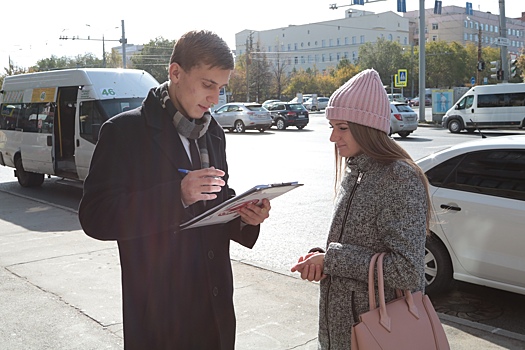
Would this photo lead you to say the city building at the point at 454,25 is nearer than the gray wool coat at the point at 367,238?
No

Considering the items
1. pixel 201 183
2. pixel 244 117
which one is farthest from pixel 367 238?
pixel 244 117

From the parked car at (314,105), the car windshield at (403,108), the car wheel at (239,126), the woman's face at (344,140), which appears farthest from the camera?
the parked car at (314,105)

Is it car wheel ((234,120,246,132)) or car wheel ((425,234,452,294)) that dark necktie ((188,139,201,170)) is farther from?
car wheel ((234,120,246,132))

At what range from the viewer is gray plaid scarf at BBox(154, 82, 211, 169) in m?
2.27

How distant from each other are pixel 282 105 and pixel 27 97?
898 inches

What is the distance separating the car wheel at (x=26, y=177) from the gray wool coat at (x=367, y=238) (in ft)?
41.9

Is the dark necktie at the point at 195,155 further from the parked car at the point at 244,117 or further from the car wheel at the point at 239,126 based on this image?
the car wheel at the point at 239,126

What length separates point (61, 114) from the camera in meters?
13.1

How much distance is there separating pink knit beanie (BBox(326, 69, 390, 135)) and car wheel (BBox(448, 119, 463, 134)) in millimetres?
28365

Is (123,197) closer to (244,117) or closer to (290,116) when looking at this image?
(244,117)

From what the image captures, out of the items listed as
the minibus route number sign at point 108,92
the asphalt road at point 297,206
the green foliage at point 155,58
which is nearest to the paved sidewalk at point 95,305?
the asphalt road at point 297,206

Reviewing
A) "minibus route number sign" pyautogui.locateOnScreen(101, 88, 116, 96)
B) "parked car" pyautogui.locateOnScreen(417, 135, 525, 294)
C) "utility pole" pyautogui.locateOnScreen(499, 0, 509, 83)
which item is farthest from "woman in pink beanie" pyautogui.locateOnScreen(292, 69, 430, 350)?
"utility pole" pyautogui.locateOnScreen(499, 0, 509, 83)

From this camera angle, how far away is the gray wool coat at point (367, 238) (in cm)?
223

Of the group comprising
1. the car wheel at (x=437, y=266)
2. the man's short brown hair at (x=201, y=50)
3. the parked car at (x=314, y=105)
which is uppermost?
the parked car at (x=314, y=105)
